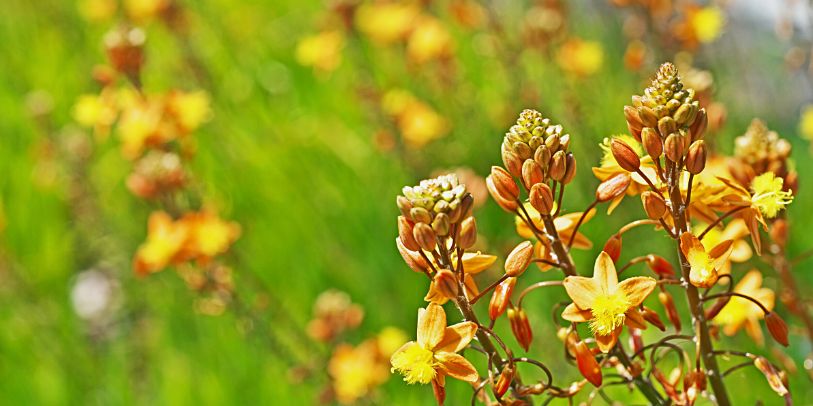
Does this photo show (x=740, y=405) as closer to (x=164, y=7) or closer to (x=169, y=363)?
(x=169, y=363)

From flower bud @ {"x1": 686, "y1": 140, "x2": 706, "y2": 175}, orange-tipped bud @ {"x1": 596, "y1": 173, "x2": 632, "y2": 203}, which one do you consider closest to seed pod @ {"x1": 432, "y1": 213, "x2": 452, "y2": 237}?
orange-tipped bud @ {"x1": 596, "y1": 173, "x2": 632, "y2": 203}

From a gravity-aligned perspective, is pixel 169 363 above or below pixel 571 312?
above

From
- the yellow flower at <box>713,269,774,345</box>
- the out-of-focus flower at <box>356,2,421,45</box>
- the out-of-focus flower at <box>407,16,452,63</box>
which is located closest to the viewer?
the yellow flower at <box>713,269,774,345</box>

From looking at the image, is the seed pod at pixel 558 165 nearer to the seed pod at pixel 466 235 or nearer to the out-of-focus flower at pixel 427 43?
the seed pod at pixel 466 235

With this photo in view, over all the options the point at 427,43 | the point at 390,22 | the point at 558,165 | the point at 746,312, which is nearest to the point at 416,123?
the point at 427,43

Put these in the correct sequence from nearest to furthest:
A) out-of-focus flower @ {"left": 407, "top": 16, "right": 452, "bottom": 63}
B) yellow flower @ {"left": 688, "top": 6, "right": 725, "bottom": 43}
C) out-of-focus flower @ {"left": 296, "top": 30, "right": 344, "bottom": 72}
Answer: yellow flower @ {"left": 688, "top": 6, "right": 725, "bottom": 43}
out-of-focus flower @ {"left": 407, "top": 16, "right": 452, "bottom": 63}
out-of-focus flower @ {"left": 296, "top": 30, "right": 344, "bottom": 72}

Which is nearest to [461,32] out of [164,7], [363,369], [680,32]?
[164,7]

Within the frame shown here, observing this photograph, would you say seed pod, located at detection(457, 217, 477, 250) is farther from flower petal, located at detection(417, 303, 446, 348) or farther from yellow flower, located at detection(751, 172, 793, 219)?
yellow flower, located at detection(751, 172, 793, 219)
